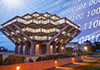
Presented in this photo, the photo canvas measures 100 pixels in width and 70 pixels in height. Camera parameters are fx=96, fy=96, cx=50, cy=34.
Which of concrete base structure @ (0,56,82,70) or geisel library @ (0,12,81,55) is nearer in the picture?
concrete base structure @ (0,56,82,70)

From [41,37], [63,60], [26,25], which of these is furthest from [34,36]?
[63,60]

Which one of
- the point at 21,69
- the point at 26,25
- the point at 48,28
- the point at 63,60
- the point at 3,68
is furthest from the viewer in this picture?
the point at 48,28

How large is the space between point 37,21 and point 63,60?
3310 centimetres

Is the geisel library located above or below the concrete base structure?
above

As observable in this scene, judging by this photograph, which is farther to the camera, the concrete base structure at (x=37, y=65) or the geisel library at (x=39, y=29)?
the geisel library at (x=39, y=29)

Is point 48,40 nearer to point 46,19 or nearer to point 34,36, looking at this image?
point 34,36

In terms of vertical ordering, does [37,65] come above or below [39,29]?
below

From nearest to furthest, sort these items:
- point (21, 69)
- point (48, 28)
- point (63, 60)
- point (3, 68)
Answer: point (3, 68)
point (21, 69)
point (63, 60)
point (48, 28)

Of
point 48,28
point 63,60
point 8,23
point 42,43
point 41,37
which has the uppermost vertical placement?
point 8,23

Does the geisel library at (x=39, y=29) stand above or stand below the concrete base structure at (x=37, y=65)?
above

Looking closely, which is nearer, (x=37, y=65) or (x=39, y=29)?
(x=37, y=65)

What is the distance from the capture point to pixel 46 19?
145ft

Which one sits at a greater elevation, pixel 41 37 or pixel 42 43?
pixel 41 37

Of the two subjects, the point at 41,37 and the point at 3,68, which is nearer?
the point at 3,68
